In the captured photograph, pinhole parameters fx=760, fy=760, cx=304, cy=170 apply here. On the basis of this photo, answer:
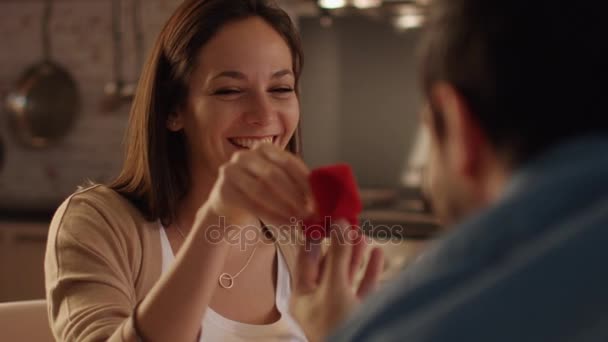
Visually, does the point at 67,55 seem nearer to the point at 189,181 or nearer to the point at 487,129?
the point at 189,181

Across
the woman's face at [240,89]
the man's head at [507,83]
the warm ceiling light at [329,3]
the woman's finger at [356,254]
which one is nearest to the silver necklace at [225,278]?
the woman's face at [240,89]

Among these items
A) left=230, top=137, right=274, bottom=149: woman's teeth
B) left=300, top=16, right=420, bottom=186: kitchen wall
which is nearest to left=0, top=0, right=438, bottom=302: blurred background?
left=300, top=16, right=420, bottom=186: kitchen wall

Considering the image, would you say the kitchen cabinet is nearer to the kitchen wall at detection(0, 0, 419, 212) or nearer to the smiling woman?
the kitchen wall at detection(0, 0, 419, 212)

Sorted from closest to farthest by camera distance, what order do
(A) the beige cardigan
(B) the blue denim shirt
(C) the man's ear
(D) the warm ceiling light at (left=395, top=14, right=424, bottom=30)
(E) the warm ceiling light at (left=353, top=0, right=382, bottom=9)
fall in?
(B) the blue denim shirt → (C) the man's ear → (A) the beige cardigan → (E) the warm ceiling light at (left=353, top=0, right=382, bottom=9) → (D) the warm ceiling light at (left=395, top=14, right=424, bottom=30)

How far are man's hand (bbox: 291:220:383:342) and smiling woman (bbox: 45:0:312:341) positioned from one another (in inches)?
12.3

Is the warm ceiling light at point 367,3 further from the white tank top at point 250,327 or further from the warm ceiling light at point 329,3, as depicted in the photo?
the white tank top at point 250,327

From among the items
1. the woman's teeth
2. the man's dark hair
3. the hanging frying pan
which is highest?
the man's dark hair

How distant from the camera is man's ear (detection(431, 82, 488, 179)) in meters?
0.58

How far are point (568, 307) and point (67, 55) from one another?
4.05m

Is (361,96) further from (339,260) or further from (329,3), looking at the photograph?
(339,260)

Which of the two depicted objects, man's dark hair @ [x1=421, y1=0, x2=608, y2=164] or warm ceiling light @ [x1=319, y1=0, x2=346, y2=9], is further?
warm ceiling light @ [x1=319, y1=0, x2=346, y2=9]

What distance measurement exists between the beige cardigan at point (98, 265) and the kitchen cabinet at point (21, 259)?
2.35m

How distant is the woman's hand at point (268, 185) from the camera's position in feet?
2.97

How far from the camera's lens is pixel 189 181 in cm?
150
